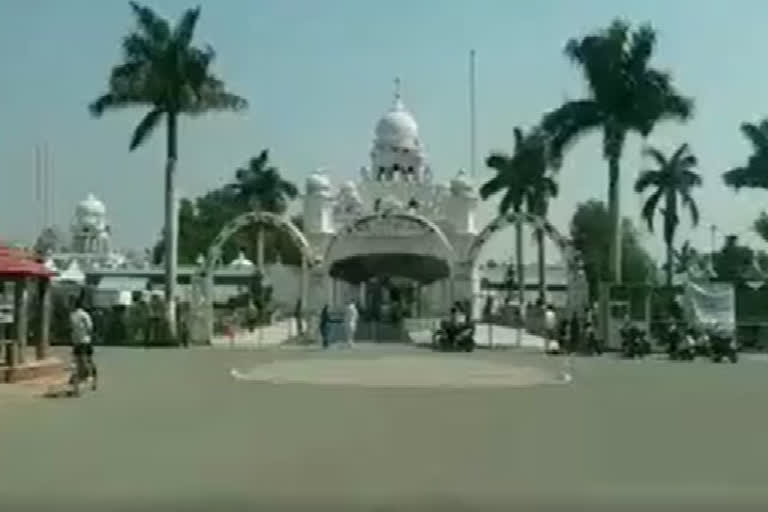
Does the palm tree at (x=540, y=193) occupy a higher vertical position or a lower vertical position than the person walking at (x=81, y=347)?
higher

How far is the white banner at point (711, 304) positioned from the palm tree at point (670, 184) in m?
22.2

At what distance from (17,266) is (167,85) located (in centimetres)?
2468

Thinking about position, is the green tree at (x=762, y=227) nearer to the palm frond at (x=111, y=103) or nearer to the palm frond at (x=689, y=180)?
the palm frond at (x=689, y=180)

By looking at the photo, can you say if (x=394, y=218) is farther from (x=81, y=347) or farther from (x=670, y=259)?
(x=81, y=347)

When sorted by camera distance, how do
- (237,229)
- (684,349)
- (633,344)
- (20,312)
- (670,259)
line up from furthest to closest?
(670,259), (237,229), (633,344), (684,349), (20,312)

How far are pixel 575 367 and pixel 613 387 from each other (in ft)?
29.2

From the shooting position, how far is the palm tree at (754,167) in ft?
208

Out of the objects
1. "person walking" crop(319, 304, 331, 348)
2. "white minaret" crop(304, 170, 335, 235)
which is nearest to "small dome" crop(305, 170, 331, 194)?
"white minaret" crop(304, 170, 335, 235)

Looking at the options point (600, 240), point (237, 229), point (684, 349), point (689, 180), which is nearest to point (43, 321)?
point (684, 349)

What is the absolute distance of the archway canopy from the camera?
80.4 metres

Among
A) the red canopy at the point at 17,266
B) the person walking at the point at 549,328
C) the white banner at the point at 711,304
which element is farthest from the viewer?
the person walking at the point at 549,328

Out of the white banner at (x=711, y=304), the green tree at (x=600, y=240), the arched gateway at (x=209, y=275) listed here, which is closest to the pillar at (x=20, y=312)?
the arched gateway at (x=209, y=275)

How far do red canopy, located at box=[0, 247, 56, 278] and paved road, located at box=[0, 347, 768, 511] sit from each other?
444 centimetres

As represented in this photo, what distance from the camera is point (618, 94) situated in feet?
180
